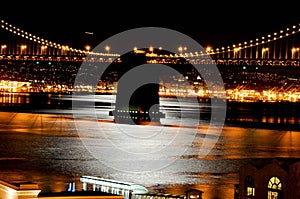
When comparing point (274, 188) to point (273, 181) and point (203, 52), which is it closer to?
point (273, 181)

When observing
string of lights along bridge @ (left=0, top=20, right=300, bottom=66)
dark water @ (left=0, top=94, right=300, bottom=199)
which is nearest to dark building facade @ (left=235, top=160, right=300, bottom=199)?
dark water @ (left=0, top=94, right=300, bottom=199)

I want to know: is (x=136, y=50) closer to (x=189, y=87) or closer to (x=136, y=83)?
(x=136, y=83)

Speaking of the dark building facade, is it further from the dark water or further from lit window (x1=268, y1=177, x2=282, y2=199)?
the dark water

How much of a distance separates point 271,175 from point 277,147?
1597 centimetres

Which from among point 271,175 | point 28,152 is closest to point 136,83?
point 28,152

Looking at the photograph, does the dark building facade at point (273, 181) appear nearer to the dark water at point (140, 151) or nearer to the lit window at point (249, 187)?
the lit window at point (249, 187)

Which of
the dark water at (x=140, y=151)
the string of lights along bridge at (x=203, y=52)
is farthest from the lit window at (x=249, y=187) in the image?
the string of lights along bridge at (x=203, y=52)

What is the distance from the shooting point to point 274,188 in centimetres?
1515

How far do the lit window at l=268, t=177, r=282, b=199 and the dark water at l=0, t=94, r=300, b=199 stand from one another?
1.65 metres

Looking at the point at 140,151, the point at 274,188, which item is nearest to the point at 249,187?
the point at 274,188

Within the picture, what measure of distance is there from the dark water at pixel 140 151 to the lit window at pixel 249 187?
101 centimetres

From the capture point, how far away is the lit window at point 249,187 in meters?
15.4

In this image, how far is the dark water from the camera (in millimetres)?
18891

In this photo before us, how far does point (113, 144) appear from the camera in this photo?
3031 cm
